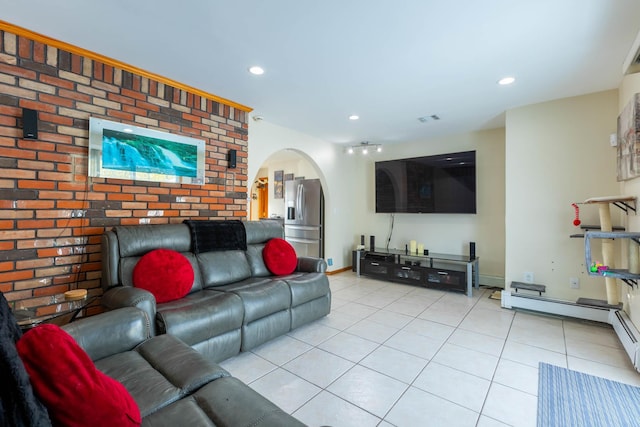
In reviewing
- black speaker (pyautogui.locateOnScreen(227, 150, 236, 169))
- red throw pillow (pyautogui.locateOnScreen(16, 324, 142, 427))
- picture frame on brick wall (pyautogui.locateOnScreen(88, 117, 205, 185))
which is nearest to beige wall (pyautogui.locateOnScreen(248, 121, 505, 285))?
black speaker (pyautogui.locateOnScreen(227, 150, 236, 169))

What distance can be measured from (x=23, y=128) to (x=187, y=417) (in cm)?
231

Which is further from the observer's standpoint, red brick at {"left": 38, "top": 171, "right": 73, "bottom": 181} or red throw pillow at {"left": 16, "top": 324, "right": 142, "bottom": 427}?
red brick at {"left": 38, "top": 171, "right": 73, "bottom": 181}

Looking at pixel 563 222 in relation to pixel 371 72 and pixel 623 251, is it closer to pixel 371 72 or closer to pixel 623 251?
pixel 623 251

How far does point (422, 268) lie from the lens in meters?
4.29

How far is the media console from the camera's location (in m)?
4.00

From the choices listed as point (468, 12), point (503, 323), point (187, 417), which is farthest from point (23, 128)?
point (503, 323)

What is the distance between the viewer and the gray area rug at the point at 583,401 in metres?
1.61

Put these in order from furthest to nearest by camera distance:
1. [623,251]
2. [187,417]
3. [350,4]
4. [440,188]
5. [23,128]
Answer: [440,188]
[623,251]
[23,128]
[350,4]
[187,417]

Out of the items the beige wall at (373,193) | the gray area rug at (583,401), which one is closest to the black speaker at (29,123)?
the beige wall at (373,193)

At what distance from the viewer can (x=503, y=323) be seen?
2.96m

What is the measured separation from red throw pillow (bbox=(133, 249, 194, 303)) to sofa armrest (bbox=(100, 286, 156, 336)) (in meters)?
0.21

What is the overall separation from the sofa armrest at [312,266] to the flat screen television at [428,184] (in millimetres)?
2344

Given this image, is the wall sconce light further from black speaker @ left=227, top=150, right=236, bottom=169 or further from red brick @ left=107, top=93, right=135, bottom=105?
red brick @ left=107, top=93, right=135, bottom=105

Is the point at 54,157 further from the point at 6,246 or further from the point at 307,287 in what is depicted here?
the point at 307,287
